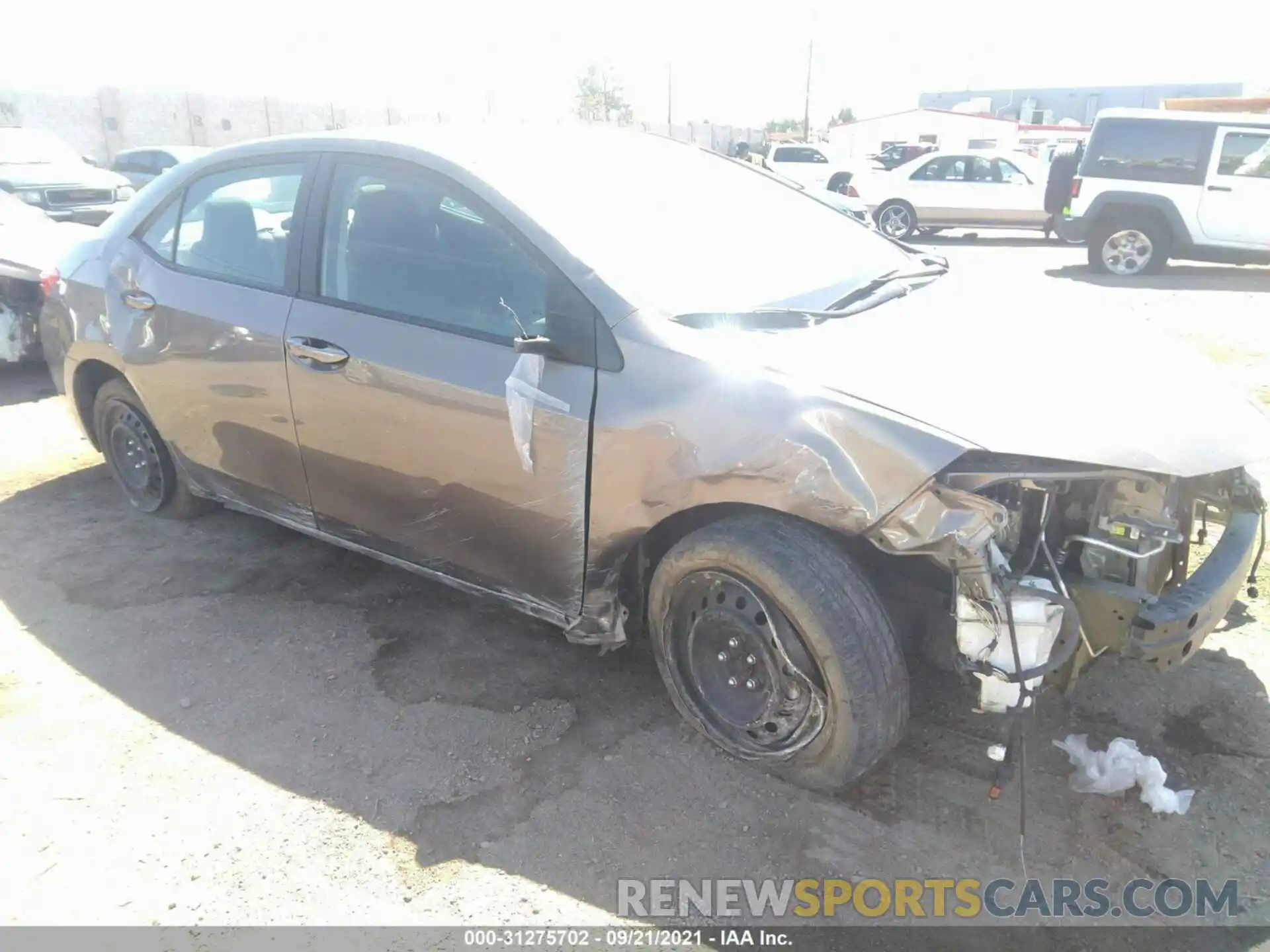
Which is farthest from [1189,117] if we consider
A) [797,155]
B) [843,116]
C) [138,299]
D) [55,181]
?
[843,116]

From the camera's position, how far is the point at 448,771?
9.17 feet

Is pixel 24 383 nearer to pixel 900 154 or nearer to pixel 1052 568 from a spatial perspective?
pixel 1052 568

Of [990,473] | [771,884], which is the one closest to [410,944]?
[771,884]

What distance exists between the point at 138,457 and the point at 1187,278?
11828 millimetres

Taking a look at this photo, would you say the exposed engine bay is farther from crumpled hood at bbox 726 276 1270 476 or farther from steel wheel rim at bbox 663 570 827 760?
steel wheel rim at bbox 663 570 827 760

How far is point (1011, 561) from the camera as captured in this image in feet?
8.35

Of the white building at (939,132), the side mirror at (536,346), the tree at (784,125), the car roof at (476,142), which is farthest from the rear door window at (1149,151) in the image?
the tree at (784,125)

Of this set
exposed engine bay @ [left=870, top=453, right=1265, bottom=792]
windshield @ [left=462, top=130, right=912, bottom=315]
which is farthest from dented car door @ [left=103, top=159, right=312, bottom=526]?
exposed engine bay @ [left=870, top=453, right=1265, bottom=792]

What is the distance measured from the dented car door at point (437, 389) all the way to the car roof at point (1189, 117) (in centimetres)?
1138

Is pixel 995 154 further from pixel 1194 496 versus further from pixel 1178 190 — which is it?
pixel 1194 496

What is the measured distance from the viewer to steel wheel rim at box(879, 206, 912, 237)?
53.1 ft

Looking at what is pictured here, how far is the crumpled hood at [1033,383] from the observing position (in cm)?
229

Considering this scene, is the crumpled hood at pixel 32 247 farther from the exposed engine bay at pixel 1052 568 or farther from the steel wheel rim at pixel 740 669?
the exposed engine bay at pixel 1052 568

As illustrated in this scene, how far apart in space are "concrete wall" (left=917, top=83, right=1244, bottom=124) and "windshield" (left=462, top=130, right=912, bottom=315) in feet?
214
